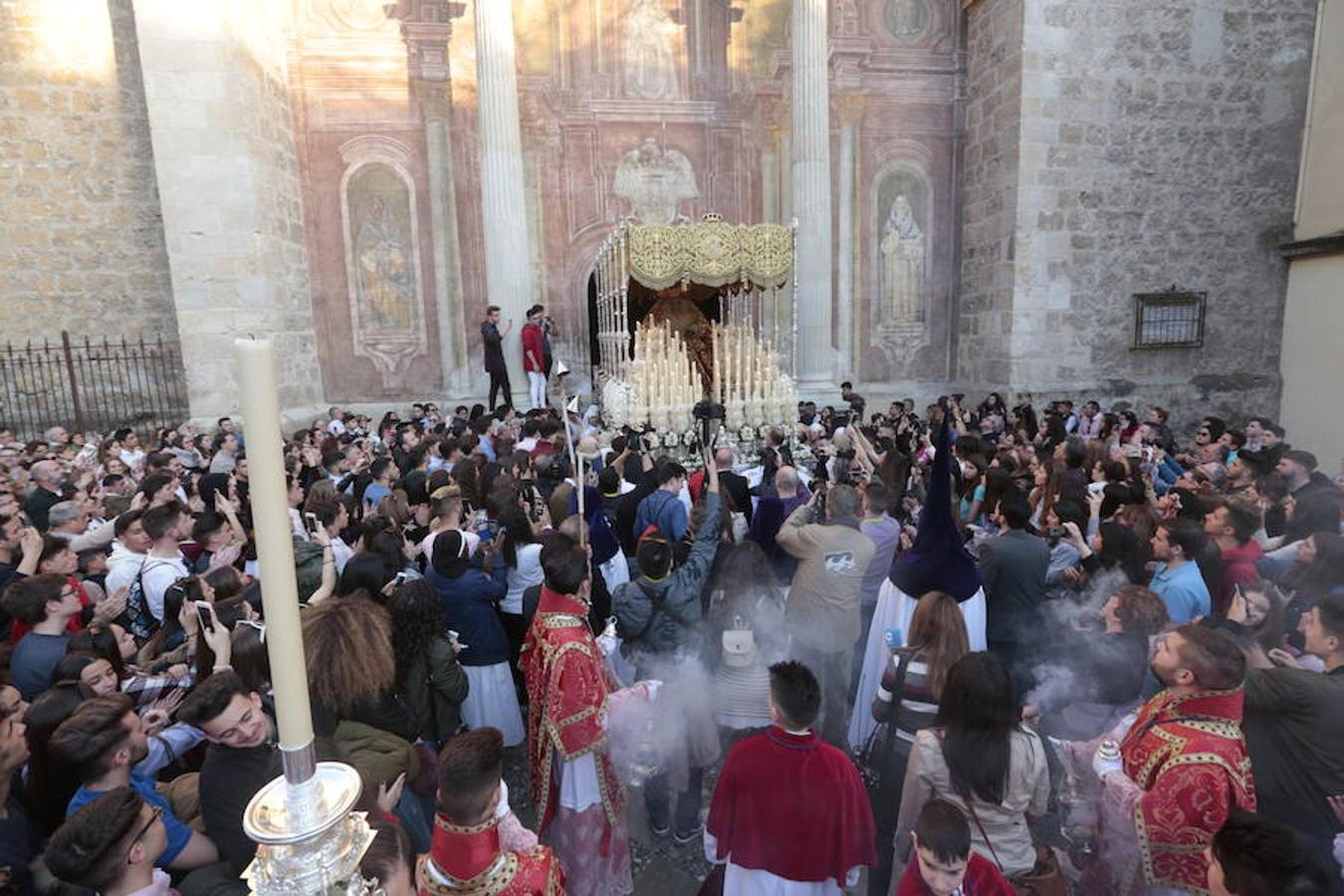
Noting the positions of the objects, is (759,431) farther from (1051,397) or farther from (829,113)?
(829,113)

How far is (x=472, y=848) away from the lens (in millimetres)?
2113

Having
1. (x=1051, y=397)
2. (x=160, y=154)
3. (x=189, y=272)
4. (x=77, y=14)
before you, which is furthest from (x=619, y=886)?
(x=77, y=14)

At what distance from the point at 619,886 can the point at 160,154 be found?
1247cm

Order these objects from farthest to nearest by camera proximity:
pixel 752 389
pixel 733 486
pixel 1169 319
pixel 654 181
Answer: pixel 654 181 < pixel 1169 319 < pixel 752 389 < pixel 733 486

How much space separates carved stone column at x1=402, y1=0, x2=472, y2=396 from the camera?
44.9ft

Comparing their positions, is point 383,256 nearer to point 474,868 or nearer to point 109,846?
point 109,846

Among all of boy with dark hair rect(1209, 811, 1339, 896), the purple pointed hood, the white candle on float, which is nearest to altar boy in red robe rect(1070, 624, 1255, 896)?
boy with dark hair rect(1209, 811, 1339, 896)

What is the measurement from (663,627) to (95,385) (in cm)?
1377

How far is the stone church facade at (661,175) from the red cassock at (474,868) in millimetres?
11624

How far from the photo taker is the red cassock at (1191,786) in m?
2.42

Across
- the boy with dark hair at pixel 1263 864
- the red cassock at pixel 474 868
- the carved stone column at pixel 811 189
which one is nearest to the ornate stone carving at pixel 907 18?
the carved stone column at pixel 811 189

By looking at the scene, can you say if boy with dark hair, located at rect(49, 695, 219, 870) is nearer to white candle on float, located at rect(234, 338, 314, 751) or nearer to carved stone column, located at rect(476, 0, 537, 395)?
white candle on float, located at rect(234, 338, 314, 751)

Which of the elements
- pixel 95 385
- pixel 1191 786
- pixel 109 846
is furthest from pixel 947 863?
pixel 95 385

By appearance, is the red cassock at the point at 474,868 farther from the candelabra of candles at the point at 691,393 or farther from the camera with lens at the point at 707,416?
the candelabra of candles at the point at 691,393
